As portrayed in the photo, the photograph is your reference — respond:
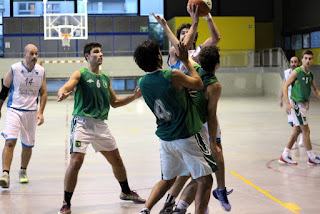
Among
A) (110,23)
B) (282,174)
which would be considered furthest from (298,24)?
(282,174)

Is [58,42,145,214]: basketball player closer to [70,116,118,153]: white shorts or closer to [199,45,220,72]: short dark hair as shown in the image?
[70,116,118,153]: white shorts

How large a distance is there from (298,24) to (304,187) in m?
27.4

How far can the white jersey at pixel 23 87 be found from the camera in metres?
6.96

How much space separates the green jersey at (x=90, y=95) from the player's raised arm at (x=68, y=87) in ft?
0.25

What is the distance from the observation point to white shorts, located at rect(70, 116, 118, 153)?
5559 millimetres

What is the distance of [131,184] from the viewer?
22.8 ft

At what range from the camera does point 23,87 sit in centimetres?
701

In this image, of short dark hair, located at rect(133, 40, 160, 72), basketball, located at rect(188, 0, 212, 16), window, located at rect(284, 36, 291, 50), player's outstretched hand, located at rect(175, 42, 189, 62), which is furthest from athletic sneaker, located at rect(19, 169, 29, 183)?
window, located at rect(284, 36, 291, 50)

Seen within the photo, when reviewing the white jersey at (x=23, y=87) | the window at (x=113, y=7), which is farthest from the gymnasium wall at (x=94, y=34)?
the white jersey at (x=23, y=87)

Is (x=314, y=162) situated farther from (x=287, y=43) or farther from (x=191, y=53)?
(x=287, y=43)

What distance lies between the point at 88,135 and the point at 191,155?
5.60 ft

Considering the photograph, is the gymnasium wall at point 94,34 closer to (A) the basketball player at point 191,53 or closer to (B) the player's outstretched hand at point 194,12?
(A) the basketball player at point 191,53

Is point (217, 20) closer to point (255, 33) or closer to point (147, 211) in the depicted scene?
point (255, 33)

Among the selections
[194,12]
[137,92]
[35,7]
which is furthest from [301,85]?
[35,7]
